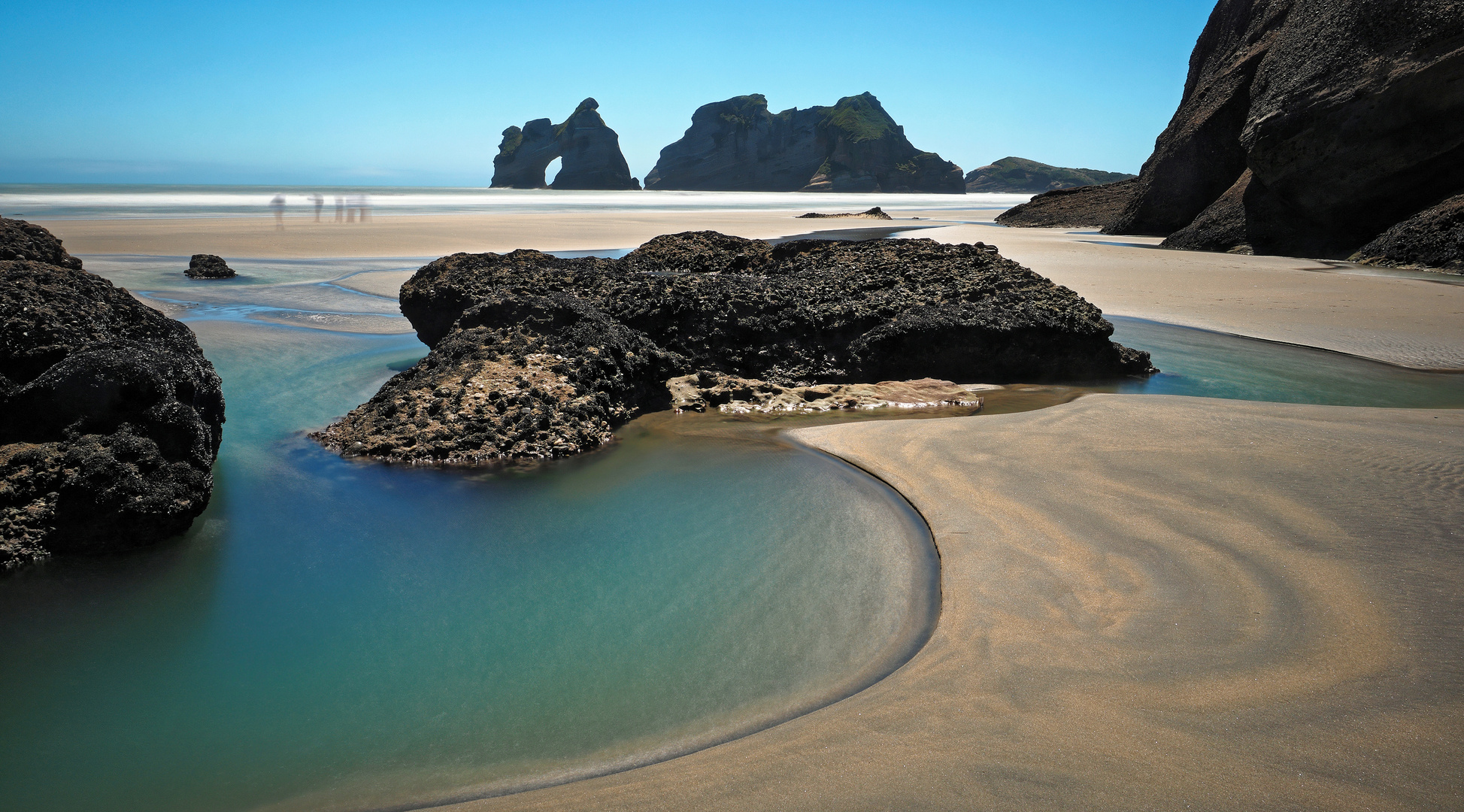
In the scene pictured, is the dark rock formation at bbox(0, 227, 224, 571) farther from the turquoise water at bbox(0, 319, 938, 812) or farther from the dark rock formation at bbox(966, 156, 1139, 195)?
the dark rock formation at bbox(966, 156, 1139, 195)

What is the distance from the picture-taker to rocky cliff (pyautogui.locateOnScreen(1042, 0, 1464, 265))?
12609 mm

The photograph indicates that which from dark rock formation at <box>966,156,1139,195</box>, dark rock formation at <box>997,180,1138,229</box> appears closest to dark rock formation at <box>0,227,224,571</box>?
dark rock formation at <box>997,180,1138,229</box>

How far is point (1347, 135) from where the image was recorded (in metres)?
13.6

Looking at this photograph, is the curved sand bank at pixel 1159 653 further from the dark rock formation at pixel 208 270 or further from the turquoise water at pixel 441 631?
the dark rock formation at pixel 208 270

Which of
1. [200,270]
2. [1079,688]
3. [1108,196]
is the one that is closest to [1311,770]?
[1079,688]

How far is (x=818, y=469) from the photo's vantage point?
4.05 m

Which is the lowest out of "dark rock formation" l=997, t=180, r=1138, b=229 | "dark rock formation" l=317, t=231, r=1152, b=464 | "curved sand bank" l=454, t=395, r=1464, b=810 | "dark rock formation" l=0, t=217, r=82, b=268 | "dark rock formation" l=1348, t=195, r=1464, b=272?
"curved sand bank" l=454, t=395, r=1464, b=810

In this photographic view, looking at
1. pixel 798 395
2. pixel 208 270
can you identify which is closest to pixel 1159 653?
pixel 798 395

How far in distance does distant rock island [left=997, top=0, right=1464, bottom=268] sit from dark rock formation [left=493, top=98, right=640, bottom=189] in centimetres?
9119

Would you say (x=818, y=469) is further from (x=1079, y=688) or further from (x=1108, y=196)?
(x=1108, y=196)

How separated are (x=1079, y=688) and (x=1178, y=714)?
0.75 ft

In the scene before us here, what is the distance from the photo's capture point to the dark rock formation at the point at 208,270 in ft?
40.0

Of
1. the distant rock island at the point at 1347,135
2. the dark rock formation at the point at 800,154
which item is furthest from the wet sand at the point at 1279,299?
the dark rock formation at the point at 800,154

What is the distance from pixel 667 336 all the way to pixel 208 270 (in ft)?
32.1
